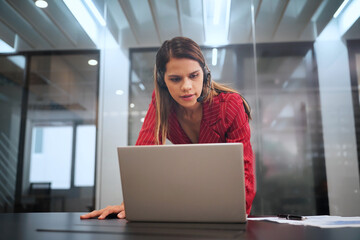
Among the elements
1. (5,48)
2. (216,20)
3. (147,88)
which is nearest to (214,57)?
(216,20)

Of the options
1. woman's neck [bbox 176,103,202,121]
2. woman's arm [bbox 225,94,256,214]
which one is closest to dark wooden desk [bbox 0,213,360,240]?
woman's arm [bbox 225,94,256,214]

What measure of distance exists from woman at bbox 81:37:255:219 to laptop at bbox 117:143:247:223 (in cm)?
88

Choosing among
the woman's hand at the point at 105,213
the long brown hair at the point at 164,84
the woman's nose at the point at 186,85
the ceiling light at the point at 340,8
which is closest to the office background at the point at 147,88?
the ceiling light at the point at 340,8

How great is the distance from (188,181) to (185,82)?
134 centimetres

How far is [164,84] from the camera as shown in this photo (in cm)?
228

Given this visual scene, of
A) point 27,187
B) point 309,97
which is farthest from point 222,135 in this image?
point 27,187

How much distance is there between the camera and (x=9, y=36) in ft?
10.9

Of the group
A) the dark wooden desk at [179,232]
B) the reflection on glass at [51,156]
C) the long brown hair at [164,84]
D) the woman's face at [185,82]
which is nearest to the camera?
the dark wooden desk at [179,232]

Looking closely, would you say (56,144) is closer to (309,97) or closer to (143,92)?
(143,92)

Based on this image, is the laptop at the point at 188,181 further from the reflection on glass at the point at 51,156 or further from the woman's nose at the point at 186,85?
the reflection on glass at the point at 51,156

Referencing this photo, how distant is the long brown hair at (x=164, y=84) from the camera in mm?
2111

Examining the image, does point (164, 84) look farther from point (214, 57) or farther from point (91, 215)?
point (91, 215)

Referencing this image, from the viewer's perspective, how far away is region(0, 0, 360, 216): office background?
10.2 feet

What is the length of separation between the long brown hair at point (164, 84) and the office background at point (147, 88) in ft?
2.56
